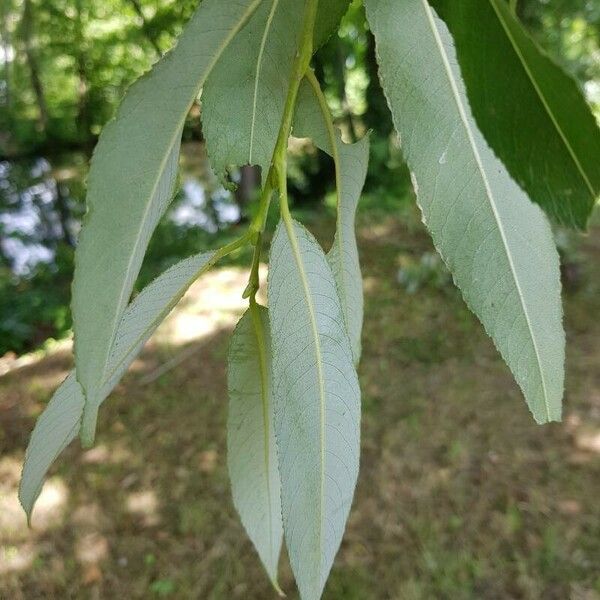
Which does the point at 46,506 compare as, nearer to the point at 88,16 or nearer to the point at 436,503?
the point at 436,503

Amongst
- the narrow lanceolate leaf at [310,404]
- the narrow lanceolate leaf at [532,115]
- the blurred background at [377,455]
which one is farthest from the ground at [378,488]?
the narrow lanceolate leaf at [532,115]

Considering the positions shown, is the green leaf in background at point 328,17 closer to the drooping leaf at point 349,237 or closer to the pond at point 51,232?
the drooping leaf at point 349,237

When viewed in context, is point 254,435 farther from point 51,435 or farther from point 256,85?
point 256,85

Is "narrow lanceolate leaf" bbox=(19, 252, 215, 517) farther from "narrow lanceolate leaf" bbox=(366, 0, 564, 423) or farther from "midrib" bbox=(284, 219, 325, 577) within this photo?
"narrow lanceolate leaf" bbox=(366, 0, 564, 423)

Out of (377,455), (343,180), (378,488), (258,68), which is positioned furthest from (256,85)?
(377,455)

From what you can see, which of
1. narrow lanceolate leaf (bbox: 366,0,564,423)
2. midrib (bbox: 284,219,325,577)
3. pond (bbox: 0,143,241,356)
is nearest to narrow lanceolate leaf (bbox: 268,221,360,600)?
midrib (bbox: 284,219,325,577)

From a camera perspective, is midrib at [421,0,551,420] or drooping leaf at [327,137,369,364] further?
drooping leaf at [327,137,369,364]

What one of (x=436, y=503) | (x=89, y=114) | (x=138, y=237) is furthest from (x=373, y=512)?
(x=89, y=114)
